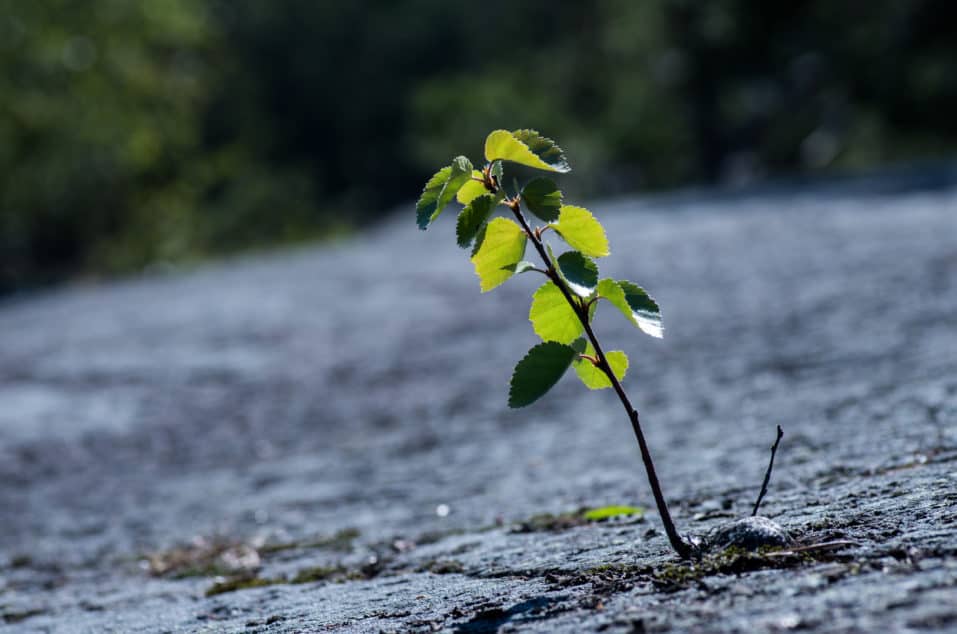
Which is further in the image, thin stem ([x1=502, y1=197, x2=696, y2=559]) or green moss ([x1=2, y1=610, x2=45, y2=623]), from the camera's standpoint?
green moss ([x1=2, y1=610, x2=45, y2=623])

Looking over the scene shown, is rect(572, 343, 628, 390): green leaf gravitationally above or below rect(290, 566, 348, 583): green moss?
above

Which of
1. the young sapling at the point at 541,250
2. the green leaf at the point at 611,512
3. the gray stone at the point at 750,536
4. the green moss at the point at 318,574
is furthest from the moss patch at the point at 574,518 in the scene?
the young sapling at the point at 541,250

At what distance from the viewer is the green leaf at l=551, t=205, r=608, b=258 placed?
3.62 ft

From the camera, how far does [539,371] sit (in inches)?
43.4

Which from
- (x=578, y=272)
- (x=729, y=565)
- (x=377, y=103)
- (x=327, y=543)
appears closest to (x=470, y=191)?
Answer: (x=578, y=272)

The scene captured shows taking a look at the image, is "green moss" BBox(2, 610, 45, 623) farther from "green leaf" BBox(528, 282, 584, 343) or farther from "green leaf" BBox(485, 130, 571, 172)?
"green leaf" BBox(485, 130, 571, 172)

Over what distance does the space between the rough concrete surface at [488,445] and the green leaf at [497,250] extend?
1.19ft

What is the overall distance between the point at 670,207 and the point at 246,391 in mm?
3668

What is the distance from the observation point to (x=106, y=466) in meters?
3.44

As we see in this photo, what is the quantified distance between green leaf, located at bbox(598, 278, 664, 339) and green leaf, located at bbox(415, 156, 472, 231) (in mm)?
186

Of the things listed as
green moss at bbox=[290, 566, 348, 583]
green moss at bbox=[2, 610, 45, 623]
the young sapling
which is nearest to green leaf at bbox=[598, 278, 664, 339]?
the young sapling

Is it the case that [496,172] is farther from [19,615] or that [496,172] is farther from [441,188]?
[19,615]

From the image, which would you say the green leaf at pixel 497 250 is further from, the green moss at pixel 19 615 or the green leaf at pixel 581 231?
the green moss at pixel 19 615

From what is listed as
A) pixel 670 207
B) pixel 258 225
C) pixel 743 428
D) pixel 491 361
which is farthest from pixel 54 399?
pixel 258 225
